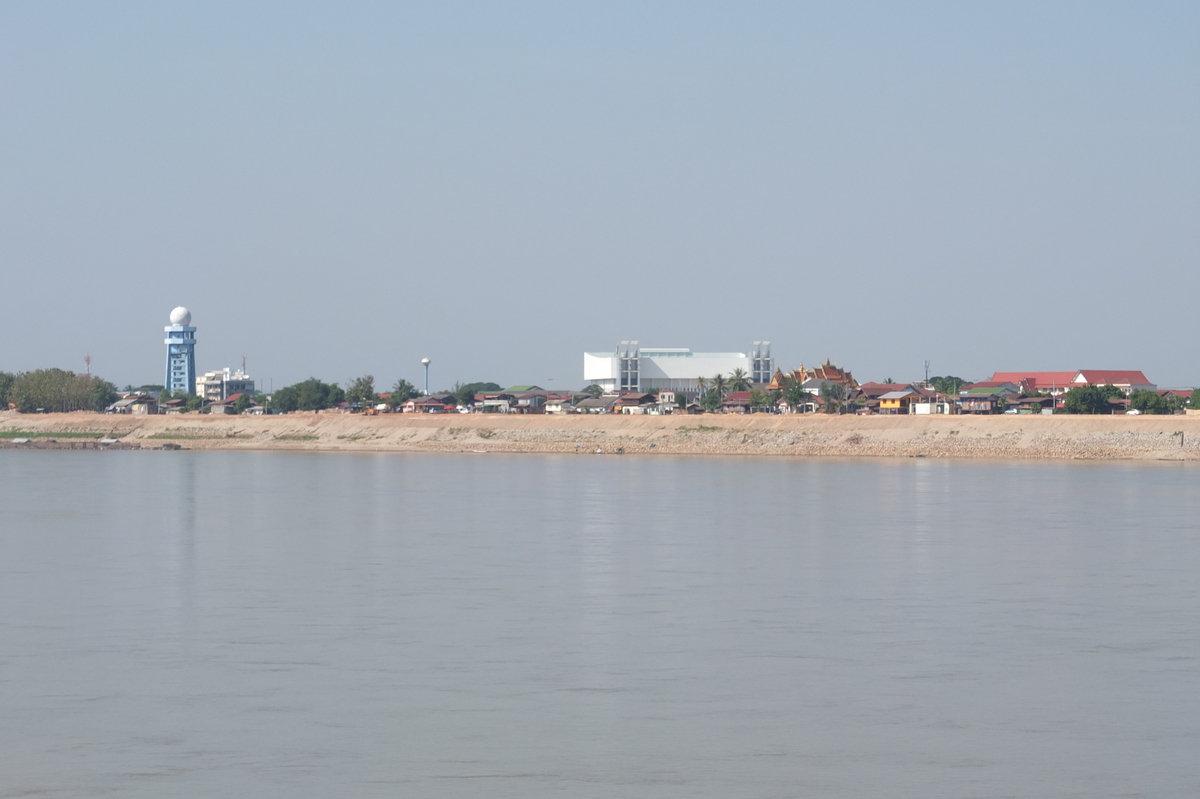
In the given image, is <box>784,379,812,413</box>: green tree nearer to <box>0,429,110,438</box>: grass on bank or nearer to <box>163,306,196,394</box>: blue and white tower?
<box>0,429,110,438</box>: grass on bank

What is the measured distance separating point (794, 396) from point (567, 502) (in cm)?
7484

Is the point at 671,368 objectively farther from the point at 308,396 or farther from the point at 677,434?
the point at 677,434

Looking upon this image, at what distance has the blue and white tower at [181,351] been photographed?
615 ft

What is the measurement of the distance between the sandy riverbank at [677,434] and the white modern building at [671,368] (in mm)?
48125

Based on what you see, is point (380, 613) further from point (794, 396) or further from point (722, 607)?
point (794, 396)

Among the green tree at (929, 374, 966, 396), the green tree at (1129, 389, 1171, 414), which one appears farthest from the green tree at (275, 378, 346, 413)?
the green tree at (1129, 389, 1171, 414)

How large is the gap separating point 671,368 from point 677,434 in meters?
65.7

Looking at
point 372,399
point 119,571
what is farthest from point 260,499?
point 372,399

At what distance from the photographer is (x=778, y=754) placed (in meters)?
15.0

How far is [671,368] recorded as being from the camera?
166000 mm

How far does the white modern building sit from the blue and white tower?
6067 cm

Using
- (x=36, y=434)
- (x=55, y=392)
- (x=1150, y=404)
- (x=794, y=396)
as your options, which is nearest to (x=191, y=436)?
(x=36, y=434)

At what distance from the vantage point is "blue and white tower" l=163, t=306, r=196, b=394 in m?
187

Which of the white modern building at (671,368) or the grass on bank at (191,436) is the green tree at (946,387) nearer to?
the white modern building at (671,368)
